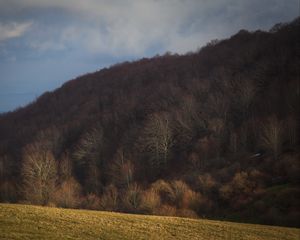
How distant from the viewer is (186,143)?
90750mm

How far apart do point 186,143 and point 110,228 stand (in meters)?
65.4

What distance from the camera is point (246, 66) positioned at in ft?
396

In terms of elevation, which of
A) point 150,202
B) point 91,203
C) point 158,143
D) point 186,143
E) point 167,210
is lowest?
point 167,210

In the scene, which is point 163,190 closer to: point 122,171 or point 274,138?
point 122,171

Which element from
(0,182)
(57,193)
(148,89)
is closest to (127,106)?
(148,89)

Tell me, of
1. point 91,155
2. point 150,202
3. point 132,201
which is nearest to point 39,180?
point 132,201

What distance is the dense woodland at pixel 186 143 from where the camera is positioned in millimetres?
58469

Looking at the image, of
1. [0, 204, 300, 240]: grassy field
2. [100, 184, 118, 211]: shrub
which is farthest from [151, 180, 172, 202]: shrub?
[0, 204, 300, 240]: grassy field

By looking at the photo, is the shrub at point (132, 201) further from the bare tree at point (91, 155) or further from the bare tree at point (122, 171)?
the bare tree at point (91, 155)

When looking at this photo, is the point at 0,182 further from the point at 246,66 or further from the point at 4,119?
the point at 4,119

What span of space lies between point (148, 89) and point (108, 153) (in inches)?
1918

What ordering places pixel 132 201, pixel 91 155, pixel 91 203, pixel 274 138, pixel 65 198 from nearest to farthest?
pixel 132 201 → pixel 65 198 → pixel 91 203 → pixel 274 138 → pixel 91 155

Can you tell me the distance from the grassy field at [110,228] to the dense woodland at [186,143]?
19.1m

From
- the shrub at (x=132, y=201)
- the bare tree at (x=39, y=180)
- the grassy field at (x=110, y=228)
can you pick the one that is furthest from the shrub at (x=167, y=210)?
the grassy field at (x=110, y=228)
